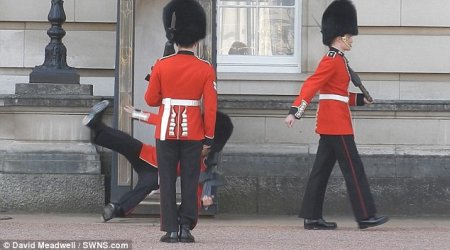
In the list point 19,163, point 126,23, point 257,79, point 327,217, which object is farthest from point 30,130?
point 327,217

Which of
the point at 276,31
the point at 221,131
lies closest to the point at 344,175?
the point at 221,131

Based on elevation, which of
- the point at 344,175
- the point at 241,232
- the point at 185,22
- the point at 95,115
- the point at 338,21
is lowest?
the point at 241,232

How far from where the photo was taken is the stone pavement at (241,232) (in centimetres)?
873

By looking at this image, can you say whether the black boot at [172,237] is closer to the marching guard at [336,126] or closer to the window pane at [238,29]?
the marching guard at [336,126]

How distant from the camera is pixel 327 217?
437 inches

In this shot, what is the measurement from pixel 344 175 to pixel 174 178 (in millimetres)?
1709

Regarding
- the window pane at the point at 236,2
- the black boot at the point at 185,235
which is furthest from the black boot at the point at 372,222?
the window pane at the point at 236,2

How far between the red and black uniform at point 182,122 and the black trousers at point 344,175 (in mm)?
1486

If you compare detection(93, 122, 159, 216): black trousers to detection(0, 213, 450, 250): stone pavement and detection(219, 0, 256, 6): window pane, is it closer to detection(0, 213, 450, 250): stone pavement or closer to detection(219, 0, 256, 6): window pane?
detection(0, 213, 450, 250): stone pavement

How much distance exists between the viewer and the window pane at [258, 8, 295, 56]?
11.7 m

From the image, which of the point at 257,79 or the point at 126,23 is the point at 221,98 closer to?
the point at 257,79

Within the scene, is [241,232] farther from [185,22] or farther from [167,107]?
[185,22]

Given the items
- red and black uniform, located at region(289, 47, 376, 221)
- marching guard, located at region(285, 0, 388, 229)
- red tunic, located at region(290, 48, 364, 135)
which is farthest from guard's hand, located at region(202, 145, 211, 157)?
red tunic, located at region(290, 48, 364, 135)

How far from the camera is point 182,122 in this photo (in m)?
8.52
